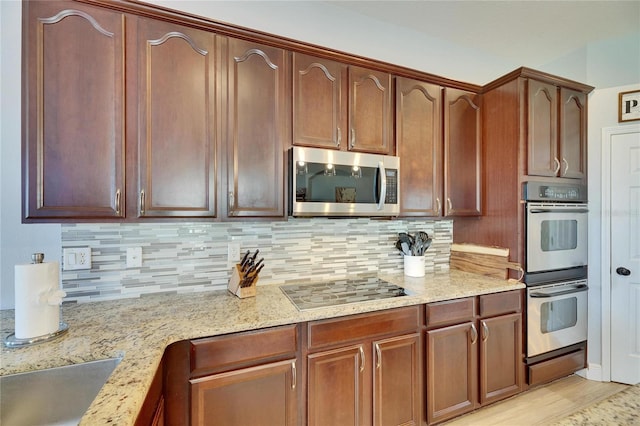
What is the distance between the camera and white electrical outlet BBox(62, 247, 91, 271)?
149 cm

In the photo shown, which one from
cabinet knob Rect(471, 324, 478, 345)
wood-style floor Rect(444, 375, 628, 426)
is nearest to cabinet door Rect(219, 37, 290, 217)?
cabinet knob Rect(471, 324, 478, 345)

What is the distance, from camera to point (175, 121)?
4.77ft

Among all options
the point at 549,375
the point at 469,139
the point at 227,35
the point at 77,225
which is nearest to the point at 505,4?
the point at 469,139

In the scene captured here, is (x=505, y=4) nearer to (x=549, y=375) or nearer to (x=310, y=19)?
(x=310, y=19)

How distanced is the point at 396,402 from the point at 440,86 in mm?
2189

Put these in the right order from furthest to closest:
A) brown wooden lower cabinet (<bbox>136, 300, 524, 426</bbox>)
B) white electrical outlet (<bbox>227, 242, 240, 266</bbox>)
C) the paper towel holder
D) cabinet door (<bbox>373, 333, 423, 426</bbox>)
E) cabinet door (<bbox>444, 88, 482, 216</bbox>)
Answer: cabinet door (<bbox>444, 88, 482, 216</bbox>) → white electrical outlet (<bbox>227, 242, 240, 266</bbox>) → cabinet door (<bbox>373, 333, 423, 426</bbox>) → brown wooden lower cabinet (<bbox>136, 300, 524, 426</bbox>) → the paper towel holder

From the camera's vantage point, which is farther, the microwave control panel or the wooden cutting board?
the wooden cutting board

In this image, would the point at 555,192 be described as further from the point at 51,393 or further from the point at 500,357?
the point at 51,393

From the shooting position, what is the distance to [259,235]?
191cm

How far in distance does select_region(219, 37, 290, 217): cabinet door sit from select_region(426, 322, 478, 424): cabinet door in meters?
1.30

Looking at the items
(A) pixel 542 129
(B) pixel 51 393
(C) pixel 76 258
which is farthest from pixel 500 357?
(C) pixel 76 258

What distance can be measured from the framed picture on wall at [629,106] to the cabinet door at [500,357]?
1.86m

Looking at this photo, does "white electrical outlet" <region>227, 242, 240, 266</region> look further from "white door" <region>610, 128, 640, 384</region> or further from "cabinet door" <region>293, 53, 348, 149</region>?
"white door" <region>610, 128, 640, 384</region>

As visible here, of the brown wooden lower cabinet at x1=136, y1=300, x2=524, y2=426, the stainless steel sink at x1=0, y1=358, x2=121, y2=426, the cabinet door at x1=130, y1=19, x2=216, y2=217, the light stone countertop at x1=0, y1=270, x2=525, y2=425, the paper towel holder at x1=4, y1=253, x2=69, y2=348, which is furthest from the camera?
the cabinet door at x1=130, y1=19, x2=216, y2=217
